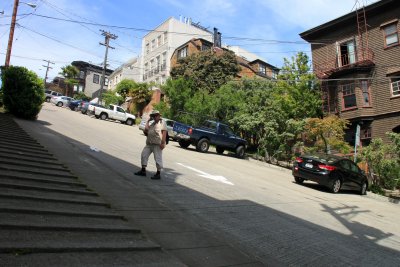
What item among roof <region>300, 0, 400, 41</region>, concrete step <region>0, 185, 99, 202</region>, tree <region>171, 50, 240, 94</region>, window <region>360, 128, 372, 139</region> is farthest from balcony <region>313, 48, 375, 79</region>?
concrete step <region>0, 185, 99, 202</region>

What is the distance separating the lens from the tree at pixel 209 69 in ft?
126

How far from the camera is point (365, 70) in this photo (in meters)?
25.8

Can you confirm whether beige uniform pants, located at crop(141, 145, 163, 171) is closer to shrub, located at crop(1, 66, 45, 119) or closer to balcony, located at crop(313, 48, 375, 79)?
shrub, located at crop(1, 66, 45, 119)

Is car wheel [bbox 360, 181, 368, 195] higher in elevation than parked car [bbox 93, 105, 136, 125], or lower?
lower

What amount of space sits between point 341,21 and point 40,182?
27042mm

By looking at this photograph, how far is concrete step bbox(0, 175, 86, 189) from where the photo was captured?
19.3ft

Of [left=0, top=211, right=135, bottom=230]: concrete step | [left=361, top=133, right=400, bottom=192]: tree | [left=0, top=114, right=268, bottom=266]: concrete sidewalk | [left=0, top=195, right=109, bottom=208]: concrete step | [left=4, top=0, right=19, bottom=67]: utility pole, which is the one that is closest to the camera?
[left=0, top=114, right=268, bottom=266]: concrete sidewalk

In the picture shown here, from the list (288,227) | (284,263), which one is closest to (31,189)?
(284,263)

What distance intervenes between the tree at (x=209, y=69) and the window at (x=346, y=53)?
1258cm

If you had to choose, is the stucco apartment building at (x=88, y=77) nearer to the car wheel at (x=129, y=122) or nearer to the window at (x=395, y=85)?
the car wheel at (x=129, y=122)

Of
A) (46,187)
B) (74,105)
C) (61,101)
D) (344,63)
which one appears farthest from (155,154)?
(61,101)

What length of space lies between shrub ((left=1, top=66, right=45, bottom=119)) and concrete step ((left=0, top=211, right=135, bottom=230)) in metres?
18.6

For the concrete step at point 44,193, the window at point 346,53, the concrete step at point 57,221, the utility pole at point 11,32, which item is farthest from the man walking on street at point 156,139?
the window at point 346,53

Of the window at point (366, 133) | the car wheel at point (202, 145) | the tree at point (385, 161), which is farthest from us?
the window at point (366, 133)
